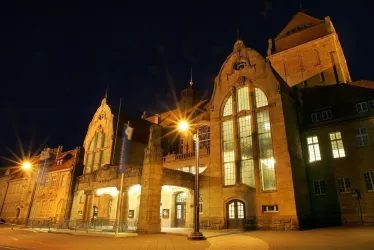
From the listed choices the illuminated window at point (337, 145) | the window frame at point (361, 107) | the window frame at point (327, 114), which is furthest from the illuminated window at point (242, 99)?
the window frame at point (361, 107)

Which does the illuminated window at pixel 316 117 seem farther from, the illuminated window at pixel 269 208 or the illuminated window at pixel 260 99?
the illuminated window at pixel 269 208

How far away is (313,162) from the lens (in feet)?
88.2

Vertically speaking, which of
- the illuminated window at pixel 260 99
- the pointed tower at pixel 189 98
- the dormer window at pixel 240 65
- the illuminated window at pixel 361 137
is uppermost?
the pointed tower at pixel 189 98

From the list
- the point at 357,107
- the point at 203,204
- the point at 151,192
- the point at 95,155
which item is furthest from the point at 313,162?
the point at 95,155

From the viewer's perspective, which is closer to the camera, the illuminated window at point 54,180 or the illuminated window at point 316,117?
the illuminated window at point 316,117

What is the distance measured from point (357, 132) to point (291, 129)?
19.3 feet

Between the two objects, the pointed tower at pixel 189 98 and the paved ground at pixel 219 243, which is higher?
the pointed tower at pixel 189 98

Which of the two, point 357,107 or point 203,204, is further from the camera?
point 203,204

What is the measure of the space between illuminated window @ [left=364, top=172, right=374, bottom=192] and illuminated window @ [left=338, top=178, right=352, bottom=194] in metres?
1.35

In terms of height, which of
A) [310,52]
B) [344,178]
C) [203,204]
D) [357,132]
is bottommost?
[203,204]

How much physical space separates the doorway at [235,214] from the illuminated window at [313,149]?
881 cm

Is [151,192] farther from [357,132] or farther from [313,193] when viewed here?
[357,132]

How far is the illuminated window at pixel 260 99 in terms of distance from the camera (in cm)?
2923

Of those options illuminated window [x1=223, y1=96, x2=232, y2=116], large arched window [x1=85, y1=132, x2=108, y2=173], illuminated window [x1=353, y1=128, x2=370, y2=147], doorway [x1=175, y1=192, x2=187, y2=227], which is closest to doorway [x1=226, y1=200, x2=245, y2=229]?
doorway [x1=175, y1=192, x2=187, y2=227]
